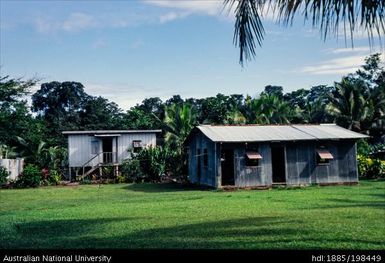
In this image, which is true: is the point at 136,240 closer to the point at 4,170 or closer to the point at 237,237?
the point at 237,237

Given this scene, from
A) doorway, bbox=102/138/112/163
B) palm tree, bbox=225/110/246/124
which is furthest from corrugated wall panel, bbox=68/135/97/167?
palm tree, bbox=225/110/246/124

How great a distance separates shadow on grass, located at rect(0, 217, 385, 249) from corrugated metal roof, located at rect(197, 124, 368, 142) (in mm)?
12119

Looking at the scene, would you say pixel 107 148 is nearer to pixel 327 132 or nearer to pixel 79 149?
pixel 79 149

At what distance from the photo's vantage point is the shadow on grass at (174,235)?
8.53m

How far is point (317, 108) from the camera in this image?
140 feet

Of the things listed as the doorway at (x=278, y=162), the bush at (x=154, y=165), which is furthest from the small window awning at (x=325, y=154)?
the bush at (x=154, y=165)

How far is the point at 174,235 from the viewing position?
31.7ft

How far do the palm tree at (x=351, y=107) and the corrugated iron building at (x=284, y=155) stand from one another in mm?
11836

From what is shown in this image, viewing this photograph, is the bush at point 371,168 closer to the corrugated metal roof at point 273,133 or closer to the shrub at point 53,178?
the corrugated metal roof at point 273,133

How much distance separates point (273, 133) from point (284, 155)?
147cm

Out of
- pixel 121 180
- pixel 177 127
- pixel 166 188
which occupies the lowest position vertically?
pixel 166 188

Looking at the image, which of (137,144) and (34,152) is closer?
(137,144)

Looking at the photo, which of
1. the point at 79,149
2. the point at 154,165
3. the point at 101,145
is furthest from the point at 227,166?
the point at 79,149

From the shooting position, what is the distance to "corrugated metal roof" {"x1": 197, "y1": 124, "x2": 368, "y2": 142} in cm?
2408
